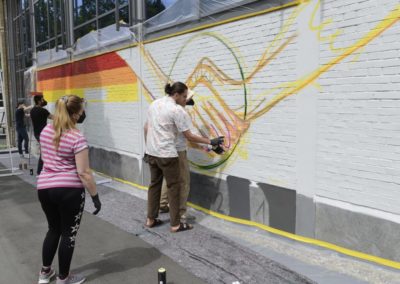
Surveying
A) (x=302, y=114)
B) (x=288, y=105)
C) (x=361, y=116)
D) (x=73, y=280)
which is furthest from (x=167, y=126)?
(x=361, y=116)

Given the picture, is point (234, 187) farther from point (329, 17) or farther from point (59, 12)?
point (59, 12)

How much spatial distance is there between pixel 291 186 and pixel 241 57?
1.71m

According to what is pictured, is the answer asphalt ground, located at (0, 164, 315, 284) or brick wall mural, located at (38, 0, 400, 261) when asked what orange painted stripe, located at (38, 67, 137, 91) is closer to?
brick wall mural, located at (38, 0, 400, 261)

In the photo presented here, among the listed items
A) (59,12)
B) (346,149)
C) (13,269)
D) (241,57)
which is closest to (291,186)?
(346,149)

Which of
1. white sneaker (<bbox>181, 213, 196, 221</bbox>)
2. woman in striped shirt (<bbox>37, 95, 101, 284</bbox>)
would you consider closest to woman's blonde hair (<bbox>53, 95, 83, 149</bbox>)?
woman in striped shirt (<bbox>37, 95, 101, 284</bbox>)

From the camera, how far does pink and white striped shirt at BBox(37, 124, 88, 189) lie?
346cm

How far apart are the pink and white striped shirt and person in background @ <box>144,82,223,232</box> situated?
5.08ft

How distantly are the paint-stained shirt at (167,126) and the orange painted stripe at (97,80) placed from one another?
2876mm

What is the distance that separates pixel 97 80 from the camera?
9.22m

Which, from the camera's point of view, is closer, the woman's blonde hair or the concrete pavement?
the woman's blonde hair

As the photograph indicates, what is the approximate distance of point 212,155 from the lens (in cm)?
589

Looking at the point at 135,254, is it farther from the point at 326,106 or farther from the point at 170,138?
the point at 326,106

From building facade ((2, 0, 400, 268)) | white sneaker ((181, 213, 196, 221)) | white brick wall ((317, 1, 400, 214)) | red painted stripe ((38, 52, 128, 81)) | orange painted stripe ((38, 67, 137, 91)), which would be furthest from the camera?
red painted stripe ((38, 52, 128, 81))

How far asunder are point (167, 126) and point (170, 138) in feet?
0.48
